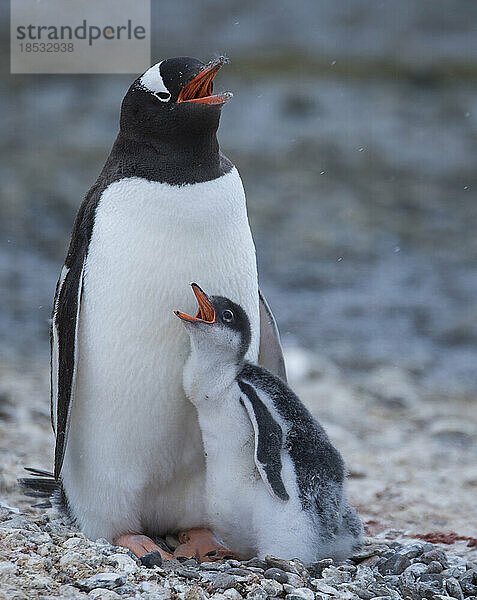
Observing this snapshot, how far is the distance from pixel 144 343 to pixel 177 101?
2.68 feet

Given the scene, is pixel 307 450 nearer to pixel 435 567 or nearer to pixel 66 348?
pixel 435 567

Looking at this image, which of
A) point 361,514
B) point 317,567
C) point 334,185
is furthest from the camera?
point 334,185

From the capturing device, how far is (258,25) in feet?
58.7

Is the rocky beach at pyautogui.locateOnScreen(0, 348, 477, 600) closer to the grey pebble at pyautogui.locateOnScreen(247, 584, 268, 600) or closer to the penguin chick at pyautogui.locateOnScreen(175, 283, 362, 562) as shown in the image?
the grey pebble at pyautogui.locateOnScreen(247, 584, 268, 600)

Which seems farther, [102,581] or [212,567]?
[212,567]

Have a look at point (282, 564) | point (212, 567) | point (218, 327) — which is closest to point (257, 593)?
point (282, 564)

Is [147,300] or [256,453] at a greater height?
[147,300]

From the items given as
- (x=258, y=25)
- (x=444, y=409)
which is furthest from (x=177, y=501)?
(x=258, y=25)

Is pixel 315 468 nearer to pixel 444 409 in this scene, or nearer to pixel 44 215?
pixel 444 409

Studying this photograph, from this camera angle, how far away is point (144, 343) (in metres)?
3.57

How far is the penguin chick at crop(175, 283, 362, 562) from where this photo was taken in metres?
3.42

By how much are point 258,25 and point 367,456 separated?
13.4m

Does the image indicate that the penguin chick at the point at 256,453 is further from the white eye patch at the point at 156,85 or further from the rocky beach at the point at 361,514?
the white eye patch at the point at 156,85

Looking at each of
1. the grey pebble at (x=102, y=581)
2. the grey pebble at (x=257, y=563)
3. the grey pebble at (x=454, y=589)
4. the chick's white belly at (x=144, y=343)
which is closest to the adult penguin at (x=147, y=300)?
the chick's white belly at (x=144, y=343)
